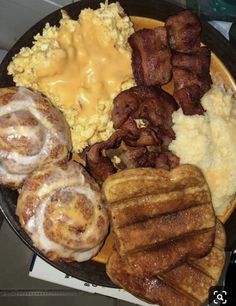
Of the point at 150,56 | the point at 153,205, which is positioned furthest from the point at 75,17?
the point at 153,205

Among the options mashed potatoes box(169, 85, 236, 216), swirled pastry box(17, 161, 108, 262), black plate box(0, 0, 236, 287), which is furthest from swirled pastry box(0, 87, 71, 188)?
mashed potatoes box(169, 85, 236, 216)

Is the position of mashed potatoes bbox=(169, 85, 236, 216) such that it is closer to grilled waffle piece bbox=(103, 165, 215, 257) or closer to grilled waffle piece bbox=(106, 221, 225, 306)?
grilled waffle piece bbox=(103, 165, 215, 257)

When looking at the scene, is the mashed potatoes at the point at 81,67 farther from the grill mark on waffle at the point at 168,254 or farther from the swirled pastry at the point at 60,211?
the grill mark on waffle at the point at 168,254

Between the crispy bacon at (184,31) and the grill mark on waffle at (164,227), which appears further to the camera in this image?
the crispy bacon at (184,31)

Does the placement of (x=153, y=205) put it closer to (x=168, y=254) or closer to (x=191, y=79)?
(x=168, y=254)

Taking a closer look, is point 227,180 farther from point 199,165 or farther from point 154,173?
point 154,173

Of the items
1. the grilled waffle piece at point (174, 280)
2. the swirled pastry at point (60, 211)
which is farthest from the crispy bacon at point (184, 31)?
the grilled waffle piece at point (174, 280)
